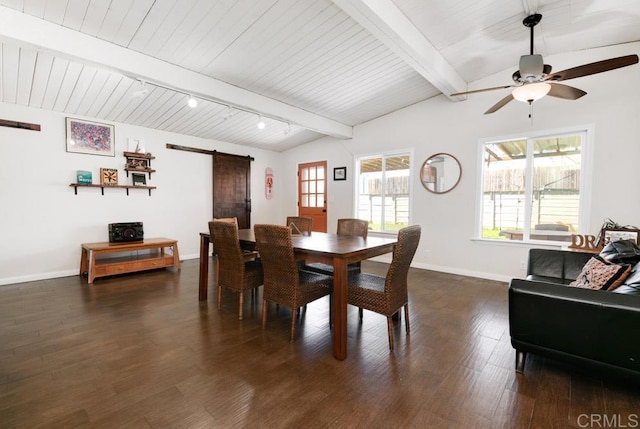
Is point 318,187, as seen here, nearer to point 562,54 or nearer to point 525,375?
point 562,54

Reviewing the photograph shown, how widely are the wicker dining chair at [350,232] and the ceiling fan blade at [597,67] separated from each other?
7.21 ft

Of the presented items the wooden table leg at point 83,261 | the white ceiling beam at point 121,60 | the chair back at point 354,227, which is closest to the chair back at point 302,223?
the chair back at point 354,227

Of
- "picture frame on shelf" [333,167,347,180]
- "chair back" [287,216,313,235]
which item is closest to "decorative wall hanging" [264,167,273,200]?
"picture frame on shelf" [333,167,347,180]

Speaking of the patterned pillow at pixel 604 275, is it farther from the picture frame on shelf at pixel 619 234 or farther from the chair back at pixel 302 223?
the chair back at pixel 302 223

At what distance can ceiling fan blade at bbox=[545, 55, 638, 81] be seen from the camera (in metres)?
2.20

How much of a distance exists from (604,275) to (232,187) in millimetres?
5968

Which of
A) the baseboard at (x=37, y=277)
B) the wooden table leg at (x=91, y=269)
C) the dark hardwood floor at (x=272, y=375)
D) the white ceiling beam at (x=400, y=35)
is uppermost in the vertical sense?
the white ceiling beam at (x=400, y=35)

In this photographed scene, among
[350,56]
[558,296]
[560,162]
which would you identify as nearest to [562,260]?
[558,296]

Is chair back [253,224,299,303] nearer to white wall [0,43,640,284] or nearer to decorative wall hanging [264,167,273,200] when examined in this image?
white wall [0,43,640,284]

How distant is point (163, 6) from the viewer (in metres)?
2.49

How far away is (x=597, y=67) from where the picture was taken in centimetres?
238

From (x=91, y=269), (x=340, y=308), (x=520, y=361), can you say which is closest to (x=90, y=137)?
(x=91, y=269)

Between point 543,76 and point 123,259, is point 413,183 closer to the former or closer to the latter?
point 543,76

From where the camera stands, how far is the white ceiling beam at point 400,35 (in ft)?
8.02
